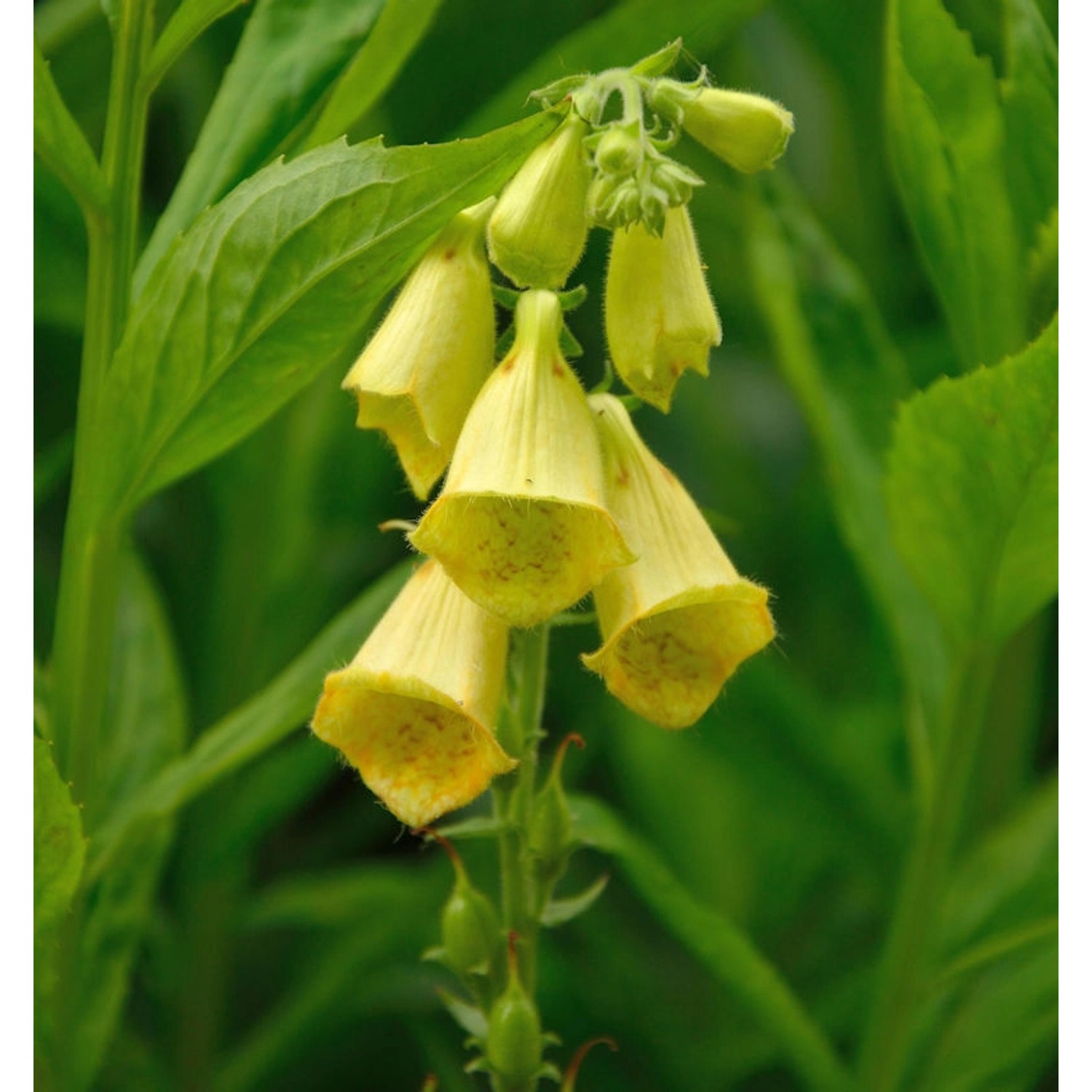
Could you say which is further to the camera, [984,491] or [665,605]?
[984,491]

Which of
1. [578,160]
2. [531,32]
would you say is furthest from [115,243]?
[531,32]

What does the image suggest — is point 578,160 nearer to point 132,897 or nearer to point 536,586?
point 536,586

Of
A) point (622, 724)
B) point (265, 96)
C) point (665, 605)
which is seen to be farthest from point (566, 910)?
point (622, 724)

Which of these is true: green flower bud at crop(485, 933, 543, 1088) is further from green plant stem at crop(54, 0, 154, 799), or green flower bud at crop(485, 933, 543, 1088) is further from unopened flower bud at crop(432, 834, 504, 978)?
green plant stem at crop(54, 0, 154, 799)

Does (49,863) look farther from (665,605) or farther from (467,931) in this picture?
(665,605)

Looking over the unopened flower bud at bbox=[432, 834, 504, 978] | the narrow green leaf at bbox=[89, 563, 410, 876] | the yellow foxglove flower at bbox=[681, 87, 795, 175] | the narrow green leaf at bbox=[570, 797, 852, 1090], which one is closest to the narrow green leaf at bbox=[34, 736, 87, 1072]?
the narrow green leaf at bbox=[89, 563, 410, 876]

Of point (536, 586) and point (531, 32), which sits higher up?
point (531, 32)
